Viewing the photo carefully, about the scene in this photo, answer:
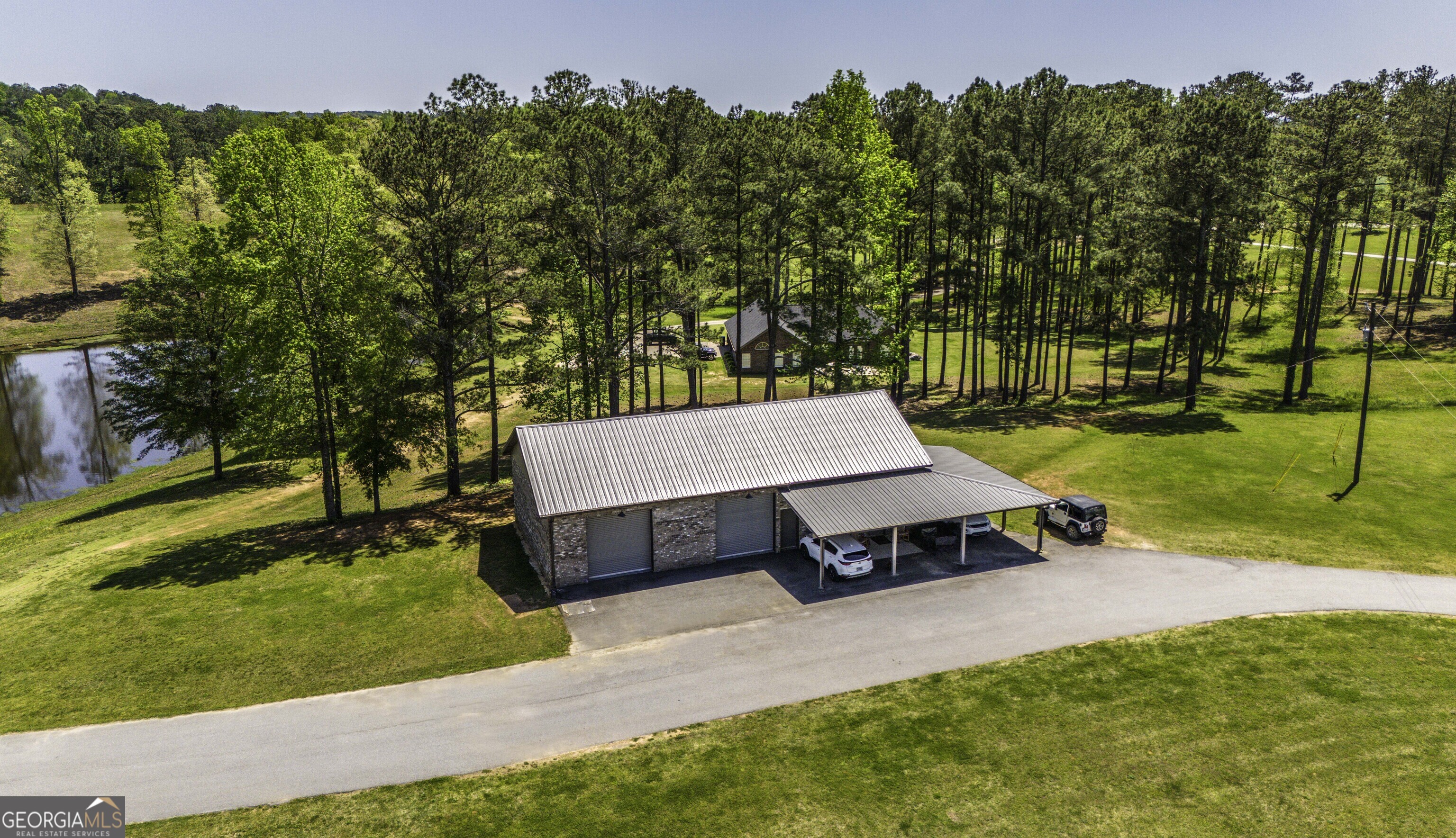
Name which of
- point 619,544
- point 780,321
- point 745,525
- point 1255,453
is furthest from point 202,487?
point 1255,453

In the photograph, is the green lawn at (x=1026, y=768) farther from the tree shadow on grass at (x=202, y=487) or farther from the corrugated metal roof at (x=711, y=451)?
the tree shadow on grass at (x=202, y=487)

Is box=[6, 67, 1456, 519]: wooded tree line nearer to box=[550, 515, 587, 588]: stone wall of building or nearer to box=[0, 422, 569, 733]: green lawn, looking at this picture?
box=[0, 422, 569, 733]: green lawn

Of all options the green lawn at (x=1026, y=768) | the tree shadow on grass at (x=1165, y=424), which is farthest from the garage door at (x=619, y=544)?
the tree shadow on grass at (x=1165, y=424)

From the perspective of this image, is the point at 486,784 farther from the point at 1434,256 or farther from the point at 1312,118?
the point at 1434,256

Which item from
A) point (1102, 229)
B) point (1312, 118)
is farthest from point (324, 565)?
point (1312, 118)

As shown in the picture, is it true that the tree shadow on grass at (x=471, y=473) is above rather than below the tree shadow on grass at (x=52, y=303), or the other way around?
below

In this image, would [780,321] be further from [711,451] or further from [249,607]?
[249,607]
